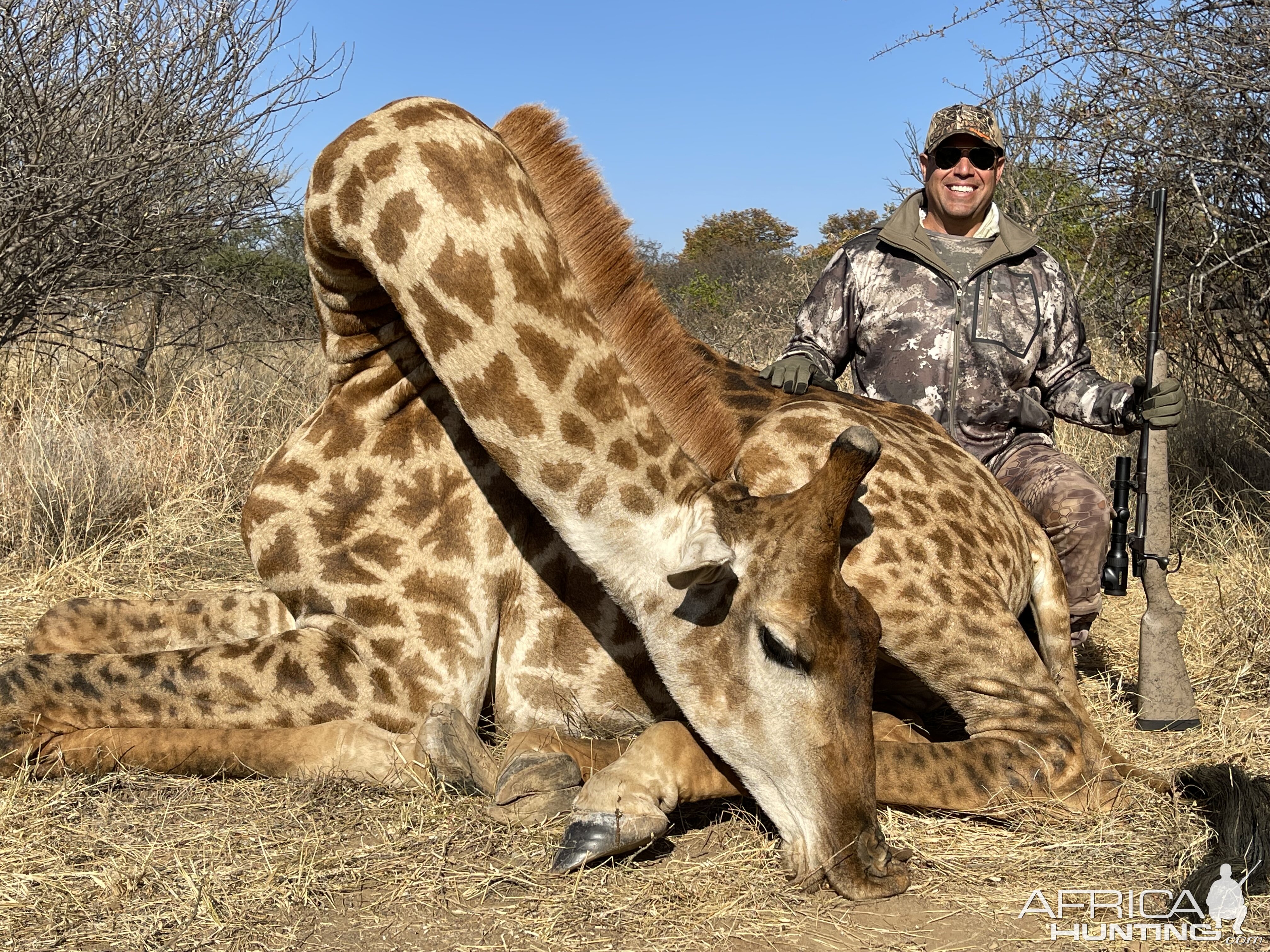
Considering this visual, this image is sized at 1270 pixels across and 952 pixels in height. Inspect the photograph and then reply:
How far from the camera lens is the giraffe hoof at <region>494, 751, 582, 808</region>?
3.29m

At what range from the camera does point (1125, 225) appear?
7.25m

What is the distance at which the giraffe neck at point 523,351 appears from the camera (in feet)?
9.89

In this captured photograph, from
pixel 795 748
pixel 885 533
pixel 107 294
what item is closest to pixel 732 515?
pixel 795 748

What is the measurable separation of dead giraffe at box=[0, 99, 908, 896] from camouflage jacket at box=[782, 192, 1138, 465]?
2400 millimetres

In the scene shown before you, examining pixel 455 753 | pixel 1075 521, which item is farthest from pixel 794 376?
pixel 455 753

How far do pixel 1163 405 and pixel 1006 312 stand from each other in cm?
105

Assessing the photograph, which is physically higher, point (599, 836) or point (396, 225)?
point (396, 225)

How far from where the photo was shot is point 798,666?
2.89 meters

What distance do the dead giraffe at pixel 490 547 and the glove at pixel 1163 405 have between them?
7.41 feet

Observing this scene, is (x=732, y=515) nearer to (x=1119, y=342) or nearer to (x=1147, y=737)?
(x=1147, y=737)

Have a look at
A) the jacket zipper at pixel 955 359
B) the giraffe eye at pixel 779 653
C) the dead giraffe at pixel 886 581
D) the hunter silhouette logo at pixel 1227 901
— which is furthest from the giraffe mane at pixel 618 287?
the jacket zipper at pixel 955 359

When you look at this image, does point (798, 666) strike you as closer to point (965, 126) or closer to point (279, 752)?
point (279, 752)

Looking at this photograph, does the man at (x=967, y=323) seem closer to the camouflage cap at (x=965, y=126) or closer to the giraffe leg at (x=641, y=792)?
the camouflage cap at (x=965, y=126)
